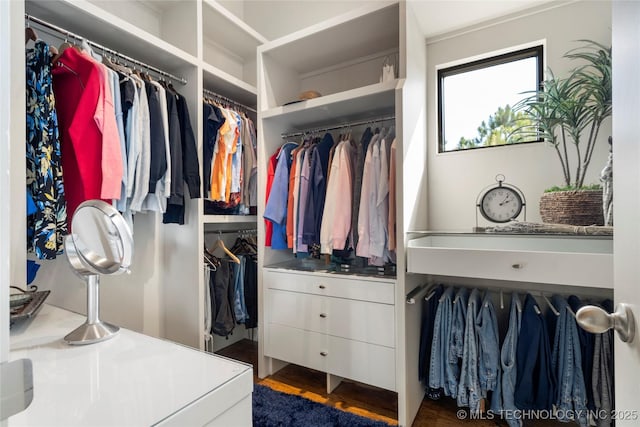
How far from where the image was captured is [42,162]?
1310 mm

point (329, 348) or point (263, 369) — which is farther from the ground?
point (329, 348)

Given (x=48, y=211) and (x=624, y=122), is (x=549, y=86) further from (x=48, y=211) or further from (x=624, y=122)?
(x=48, y=211)

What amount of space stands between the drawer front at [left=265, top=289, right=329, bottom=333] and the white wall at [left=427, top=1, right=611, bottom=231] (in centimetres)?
100

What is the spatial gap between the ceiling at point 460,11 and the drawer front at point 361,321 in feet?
6.03

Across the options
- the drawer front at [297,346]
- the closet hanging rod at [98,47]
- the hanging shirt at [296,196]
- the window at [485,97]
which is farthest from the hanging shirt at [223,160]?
the window at [485,97]

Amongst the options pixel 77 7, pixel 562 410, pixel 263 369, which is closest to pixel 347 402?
pixel 263 369

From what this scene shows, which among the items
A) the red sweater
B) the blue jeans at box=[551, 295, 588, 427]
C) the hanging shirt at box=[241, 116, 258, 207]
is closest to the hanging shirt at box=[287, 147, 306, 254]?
the hanging shirt at box=[241, 116, 258, 207]

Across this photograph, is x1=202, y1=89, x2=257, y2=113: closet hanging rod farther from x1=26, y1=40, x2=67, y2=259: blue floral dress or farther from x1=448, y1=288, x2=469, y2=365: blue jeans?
x1=448, y1=288, x2=469, y2=365: blue jeans

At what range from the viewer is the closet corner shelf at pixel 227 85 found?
2146 millimetres

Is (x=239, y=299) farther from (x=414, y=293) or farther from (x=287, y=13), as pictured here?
(x=287, y=13)

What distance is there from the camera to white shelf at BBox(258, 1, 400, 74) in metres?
1.85

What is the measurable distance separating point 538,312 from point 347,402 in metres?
1.18

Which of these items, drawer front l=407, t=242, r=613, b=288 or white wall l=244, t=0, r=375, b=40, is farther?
white wall l=244, t=0, r=375, b=40

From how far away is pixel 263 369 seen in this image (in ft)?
7.00
